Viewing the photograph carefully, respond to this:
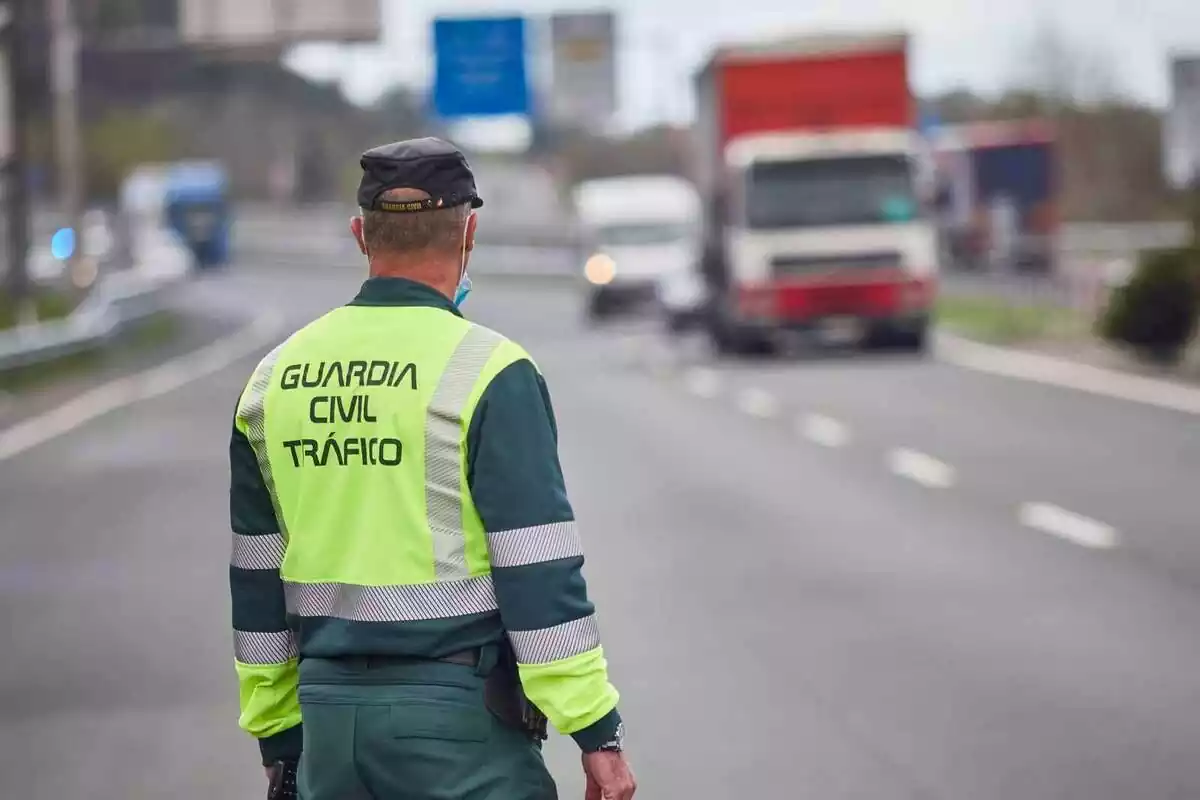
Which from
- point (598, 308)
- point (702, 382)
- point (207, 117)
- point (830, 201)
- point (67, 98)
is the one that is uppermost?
point (67, 98)

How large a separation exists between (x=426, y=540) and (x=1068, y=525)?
10415 mm

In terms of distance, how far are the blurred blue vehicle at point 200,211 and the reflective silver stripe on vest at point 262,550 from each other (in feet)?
257

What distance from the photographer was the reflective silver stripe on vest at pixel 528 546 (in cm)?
383

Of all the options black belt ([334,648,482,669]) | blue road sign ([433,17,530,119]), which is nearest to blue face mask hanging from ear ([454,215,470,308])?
black belt ([334,648,482,669])

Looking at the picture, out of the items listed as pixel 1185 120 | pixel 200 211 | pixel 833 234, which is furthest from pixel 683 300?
pixel 200 211

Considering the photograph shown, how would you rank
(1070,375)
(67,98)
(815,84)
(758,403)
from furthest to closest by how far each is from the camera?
(67,98) → (815,84) → (1070,375) → (758,403)

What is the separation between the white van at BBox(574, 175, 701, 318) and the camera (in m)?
48.7

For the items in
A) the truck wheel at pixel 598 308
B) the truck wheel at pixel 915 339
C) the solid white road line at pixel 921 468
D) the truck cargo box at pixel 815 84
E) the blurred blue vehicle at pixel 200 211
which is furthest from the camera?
the blurred blue vehicle at pixel 200 211

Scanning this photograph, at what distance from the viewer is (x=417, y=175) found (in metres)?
3.97

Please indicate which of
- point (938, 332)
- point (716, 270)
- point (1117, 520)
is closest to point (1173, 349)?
point (716, 270)

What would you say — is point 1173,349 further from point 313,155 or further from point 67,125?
point 313,155

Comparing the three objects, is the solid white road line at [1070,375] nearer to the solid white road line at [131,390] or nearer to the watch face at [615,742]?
the solid white road line at [131,390]

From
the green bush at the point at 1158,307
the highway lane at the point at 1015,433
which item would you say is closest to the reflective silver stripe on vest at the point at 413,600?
the highway lane at the point at 1015,433

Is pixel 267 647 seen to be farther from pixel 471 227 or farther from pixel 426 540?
pixel 471 227
